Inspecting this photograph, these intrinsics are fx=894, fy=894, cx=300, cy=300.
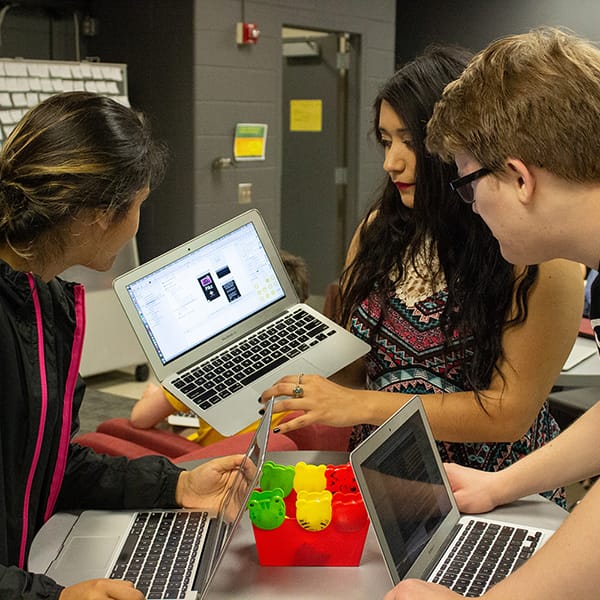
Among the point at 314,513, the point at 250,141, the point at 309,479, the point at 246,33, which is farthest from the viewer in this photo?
the point at 250,141

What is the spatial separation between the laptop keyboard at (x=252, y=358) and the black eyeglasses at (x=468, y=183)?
1.94 ft

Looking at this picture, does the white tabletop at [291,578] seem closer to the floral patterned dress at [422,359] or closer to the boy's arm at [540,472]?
the boy's arm at [540,472]

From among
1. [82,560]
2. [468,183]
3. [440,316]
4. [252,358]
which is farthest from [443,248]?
[82,560]

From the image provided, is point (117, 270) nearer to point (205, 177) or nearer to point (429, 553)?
point (205, 177)

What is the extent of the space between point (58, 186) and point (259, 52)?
477 cm

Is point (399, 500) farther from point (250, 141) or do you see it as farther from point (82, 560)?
point (250, 141)

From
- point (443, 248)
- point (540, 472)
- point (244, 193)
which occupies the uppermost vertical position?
point (443, 248)

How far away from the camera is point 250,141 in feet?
19.1

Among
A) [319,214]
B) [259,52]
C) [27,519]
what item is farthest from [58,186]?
[319,214]

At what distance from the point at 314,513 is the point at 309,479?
0.37 ft

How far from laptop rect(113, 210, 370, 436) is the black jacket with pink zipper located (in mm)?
218

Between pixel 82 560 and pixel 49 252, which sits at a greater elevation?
pixel 49 252

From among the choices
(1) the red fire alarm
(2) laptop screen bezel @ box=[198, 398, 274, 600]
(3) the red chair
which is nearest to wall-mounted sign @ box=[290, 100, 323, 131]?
(1) the red fire alarm

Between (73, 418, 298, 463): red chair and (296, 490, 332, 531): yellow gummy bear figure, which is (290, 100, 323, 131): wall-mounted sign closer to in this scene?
(73, 418, 298, 463): red chair
